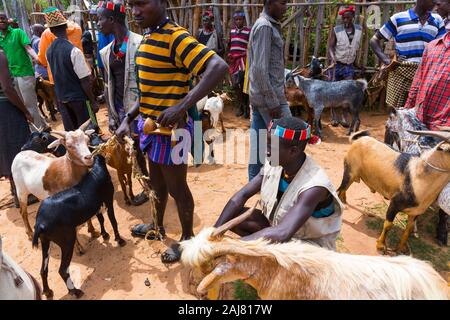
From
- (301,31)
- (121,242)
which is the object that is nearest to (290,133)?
(121,242)

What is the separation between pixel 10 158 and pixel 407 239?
5058 mm

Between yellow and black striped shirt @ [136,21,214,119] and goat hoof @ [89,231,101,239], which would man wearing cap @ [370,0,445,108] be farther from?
goat hoof @ [89,231,101,239]

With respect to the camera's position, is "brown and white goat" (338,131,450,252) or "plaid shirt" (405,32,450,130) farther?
"plaid shirt" (405,32,450,130)

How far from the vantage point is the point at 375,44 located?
5.04 meters

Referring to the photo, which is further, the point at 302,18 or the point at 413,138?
the point at 302,18

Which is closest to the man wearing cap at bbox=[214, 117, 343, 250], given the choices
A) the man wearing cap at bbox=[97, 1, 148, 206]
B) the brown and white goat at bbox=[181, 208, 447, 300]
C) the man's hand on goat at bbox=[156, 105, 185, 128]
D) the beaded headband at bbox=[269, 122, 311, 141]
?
the beaded headband at bbox=[269, 122, 311, 141]

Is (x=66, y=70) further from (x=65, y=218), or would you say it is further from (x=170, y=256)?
(x=170, y=256)

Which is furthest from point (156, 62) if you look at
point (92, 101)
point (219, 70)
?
point (92, 101)

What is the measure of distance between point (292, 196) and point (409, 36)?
142 inches

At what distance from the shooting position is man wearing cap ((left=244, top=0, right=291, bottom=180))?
3.50 meters

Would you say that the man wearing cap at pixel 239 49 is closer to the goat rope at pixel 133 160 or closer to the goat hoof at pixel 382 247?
the goat rope at pixel 133 160

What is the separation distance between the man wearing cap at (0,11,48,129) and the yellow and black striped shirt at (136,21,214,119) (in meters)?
3.84

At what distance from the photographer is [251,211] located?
1885 mm

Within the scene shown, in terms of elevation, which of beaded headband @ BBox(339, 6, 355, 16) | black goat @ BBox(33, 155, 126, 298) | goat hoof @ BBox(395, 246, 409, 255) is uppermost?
beaded headband @ BBox(339, 6, 355, 16)
